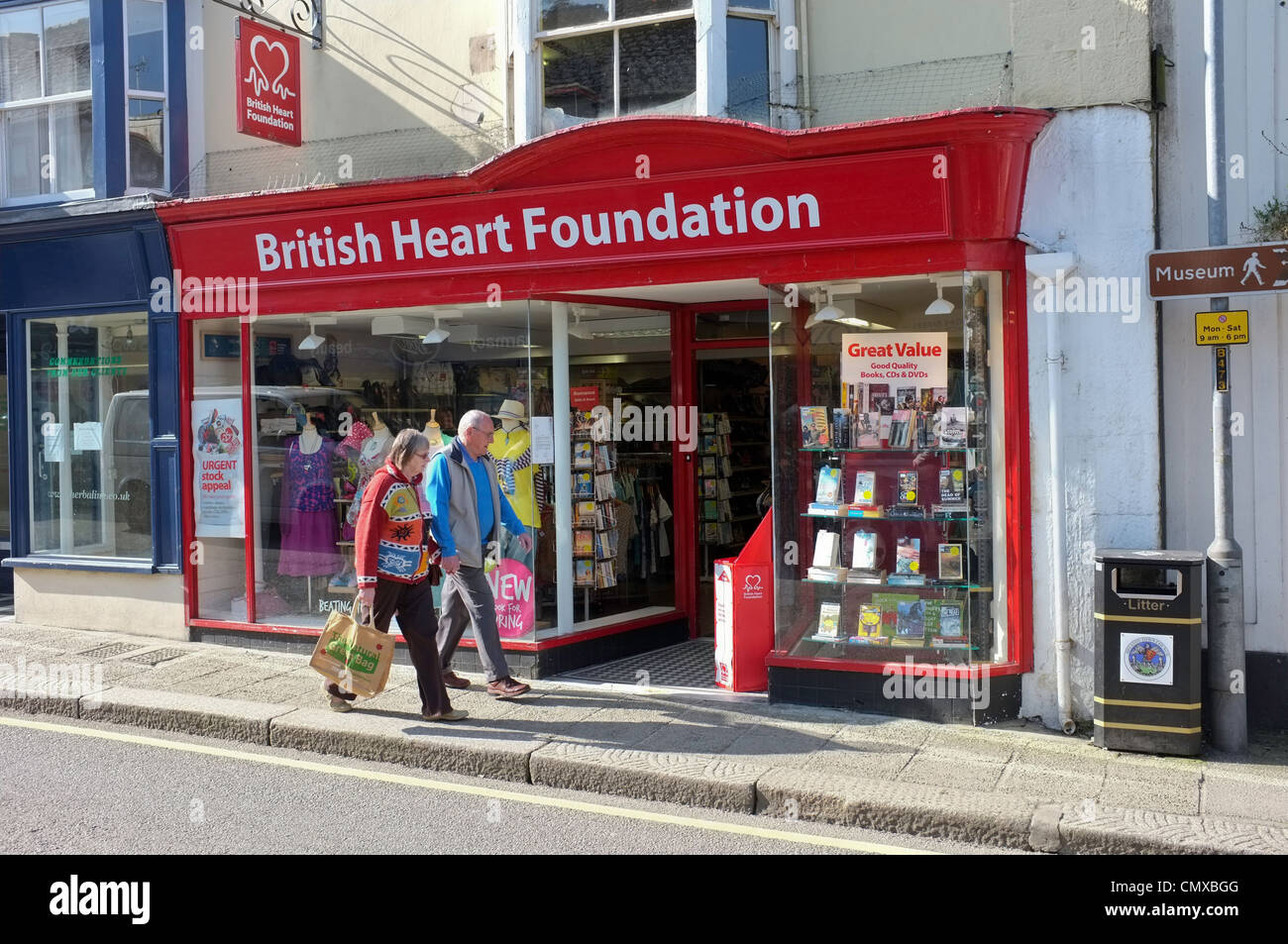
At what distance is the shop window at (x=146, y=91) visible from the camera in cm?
1010

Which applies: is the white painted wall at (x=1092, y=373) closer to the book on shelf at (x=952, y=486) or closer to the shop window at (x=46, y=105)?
the book on shelf at (x=952, y=486)

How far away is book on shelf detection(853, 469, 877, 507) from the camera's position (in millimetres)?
7910

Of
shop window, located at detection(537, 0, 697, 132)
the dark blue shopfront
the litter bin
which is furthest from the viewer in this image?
the dark blue shopfront

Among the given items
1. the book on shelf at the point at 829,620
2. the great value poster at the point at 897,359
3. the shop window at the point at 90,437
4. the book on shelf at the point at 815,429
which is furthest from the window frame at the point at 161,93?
the book on shelf at the point at 829,620

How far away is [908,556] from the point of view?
7785 mm

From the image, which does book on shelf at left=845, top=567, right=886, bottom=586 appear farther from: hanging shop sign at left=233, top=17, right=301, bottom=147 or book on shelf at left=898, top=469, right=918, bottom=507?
hanging shop sign at left=233, top=17, right=301, bottom=147

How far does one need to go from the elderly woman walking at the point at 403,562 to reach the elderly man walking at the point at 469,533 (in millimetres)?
281

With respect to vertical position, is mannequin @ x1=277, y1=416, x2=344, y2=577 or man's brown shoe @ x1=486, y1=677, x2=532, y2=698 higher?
mannequin @ x1=277, y1=416, x2=344, y2=577

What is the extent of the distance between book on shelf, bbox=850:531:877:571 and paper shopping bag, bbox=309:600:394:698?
3.22 metres

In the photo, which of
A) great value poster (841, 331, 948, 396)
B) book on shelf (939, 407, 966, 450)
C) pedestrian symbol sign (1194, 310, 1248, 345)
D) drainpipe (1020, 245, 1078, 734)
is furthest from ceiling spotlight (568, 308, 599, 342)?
pedestrian symbol sign (1194, 310, 1248, 345)

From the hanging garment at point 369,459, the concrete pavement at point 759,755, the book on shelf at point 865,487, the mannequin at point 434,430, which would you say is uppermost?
the mannequin at point 434,430

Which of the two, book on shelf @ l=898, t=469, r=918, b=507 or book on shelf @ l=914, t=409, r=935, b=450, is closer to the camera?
book on shelf @ l=914, t=409, r=935, b=450

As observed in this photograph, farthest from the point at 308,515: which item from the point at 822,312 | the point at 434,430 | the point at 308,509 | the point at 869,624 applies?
the point at 869,624

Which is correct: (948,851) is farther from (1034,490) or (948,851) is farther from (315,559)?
(315,559)
